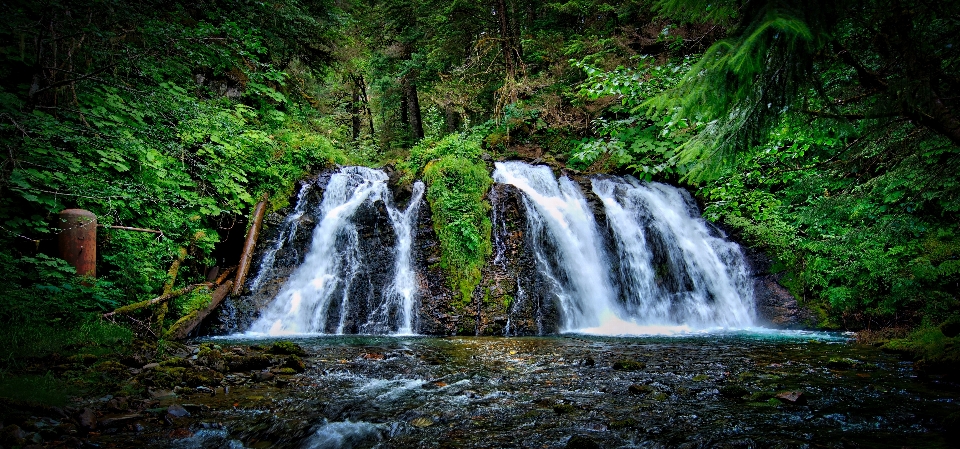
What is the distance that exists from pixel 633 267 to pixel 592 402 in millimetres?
7963

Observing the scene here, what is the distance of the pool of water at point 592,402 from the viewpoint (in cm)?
336

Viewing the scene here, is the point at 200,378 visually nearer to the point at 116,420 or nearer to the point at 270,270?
the point at 116,420

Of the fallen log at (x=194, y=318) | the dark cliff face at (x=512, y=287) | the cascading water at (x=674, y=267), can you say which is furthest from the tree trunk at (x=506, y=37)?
the fallen log at (x=194, y=318)

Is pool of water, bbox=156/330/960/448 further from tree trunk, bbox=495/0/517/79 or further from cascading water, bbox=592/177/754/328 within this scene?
tree trunk, bbox=495/0/517/79

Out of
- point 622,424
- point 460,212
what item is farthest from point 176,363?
point 460,212

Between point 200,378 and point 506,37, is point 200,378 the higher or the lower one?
the lower one

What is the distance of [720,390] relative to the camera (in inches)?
176

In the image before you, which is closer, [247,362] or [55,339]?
[55,339]

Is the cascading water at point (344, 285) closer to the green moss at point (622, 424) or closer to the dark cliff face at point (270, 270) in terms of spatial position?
the dark cliff face at point (270, 270)

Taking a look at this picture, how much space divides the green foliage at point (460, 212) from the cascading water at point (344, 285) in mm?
821

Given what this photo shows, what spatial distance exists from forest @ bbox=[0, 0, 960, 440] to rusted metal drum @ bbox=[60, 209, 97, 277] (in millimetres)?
170

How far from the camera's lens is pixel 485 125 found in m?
17.7

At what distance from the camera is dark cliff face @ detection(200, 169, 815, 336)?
958 centimetres

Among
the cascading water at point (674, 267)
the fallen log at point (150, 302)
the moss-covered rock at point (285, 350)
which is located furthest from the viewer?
the cascading water at point (674, 267)
